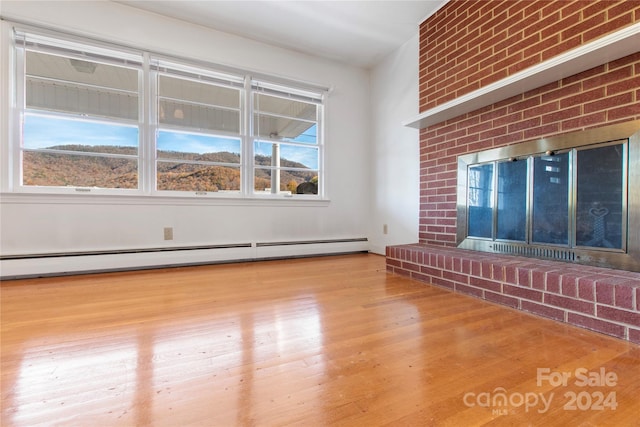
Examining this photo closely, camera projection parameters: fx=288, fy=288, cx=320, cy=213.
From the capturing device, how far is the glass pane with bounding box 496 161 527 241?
193 cm

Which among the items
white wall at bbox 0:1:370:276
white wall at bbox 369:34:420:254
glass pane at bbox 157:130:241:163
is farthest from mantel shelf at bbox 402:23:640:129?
glass pane at bbox 157:130:241:163

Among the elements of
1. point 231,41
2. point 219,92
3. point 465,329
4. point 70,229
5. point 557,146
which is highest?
point 231,41

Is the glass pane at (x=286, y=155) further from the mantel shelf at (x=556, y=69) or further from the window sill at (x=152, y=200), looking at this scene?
the mantel shelf at (x=556, y=69)

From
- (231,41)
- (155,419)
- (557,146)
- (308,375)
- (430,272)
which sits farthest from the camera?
(231,41)

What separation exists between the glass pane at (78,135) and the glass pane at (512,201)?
315cm

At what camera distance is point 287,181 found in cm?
338

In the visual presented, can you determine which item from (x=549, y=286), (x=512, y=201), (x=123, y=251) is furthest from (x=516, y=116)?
(x=123, y=251)

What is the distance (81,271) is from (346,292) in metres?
2.23

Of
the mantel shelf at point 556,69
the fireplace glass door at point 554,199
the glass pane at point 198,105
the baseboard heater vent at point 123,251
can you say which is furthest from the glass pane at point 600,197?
the glass pane at point 198,105

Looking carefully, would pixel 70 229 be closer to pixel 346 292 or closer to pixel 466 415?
pixel 346 292

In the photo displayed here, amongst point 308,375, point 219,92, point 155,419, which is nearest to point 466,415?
point 308,375

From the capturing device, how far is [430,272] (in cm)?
212

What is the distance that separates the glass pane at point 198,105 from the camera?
285cm

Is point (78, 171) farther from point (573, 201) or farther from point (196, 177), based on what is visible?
point (573, 201)
